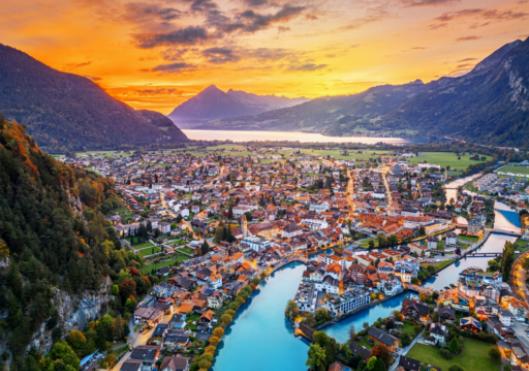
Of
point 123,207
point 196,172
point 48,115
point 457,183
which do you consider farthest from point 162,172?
point 48,115

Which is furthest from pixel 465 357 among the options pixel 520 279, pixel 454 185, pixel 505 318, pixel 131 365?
pixel 454 185

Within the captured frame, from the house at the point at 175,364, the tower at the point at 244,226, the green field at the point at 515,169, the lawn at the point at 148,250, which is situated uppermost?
the green field at the point at 515,169

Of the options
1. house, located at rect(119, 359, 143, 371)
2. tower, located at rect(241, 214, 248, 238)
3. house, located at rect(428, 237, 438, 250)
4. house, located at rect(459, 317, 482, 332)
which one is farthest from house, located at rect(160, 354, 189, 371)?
house, located at rect(428, 237, 438, 250)

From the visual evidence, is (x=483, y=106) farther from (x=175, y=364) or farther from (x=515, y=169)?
(x=175, y=364)

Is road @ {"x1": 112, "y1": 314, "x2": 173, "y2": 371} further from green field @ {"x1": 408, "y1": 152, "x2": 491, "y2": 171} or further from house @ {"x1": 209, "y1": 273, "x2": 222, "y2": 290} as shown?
green field @ {"x1": 408, "y1": 152, "x2": 491, "y2": 171}

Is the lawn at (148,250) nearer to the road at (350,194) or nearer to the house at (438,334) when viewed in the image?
the road at (350,194)

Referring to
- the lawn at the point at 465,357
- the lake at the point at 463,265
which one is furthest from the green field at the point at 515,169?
the lawn at the point at 465,357
